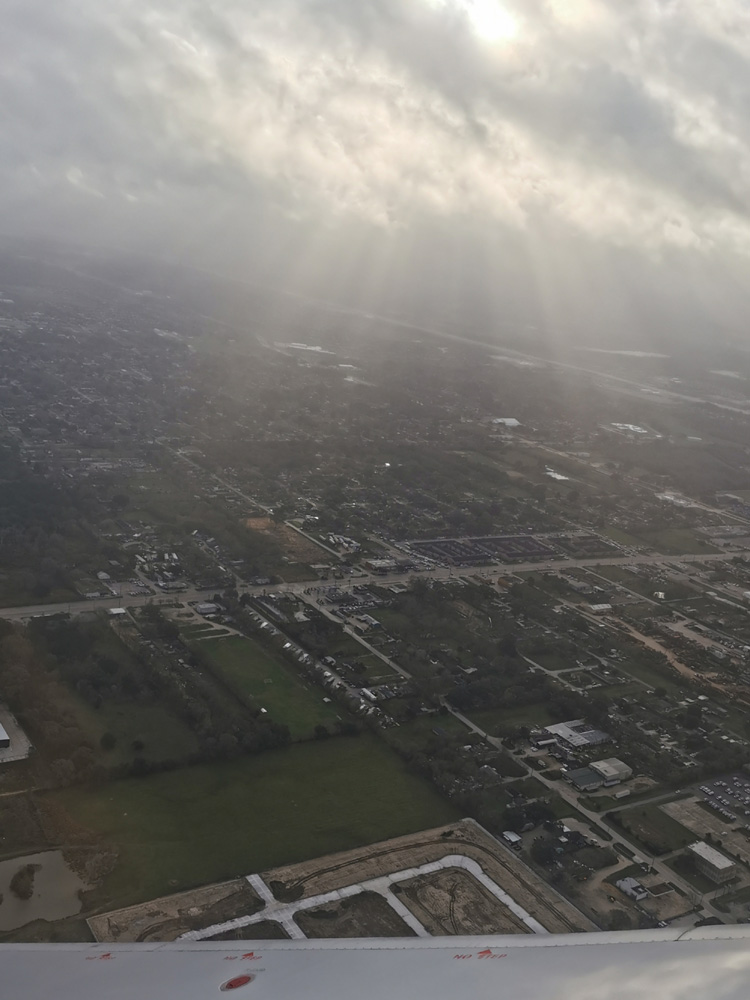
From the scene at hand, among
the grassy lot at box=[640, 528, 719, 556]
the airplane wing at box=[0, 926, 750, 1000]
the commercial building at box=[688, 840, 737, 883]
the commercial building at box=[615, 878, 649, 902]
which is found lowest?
the commercial building at box=[615, 878, 649, 902]

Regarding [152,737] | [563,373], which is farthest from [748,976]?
[563,373]

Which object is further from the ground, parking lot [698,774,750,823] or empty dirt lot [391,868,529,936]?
parking lot [698,774,750,823]

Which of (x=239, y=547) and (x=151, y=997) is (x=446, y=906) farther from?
(x=239, y=547)

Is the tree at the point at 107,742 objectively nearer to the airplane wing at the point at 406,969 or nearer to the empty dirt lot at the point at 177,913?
the empty dirt lot at the point at 177,913

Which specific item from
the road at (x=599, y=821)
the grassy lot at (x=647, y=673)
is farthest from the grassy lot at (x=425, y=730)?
the grassy lot at (x=647, y=673)

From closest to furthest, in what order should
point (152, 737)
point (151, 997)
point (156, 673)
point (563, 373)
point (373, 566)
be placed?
point (151, 997), point (152, 737), point (156, 673), point (373, 566), point (563, 373)

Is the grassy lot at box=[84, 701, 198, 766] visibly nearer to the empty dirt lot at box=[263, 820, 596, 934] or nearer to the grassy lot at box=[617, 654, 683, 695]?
the empty dirt lot at box=[263, 820, 596, 934]

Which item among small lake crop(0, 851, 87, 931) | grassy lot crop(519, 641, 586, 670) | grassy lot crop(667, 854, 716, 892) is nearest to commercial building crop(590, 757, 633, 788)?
grassy lot crop(667, 854, 716, 892)
